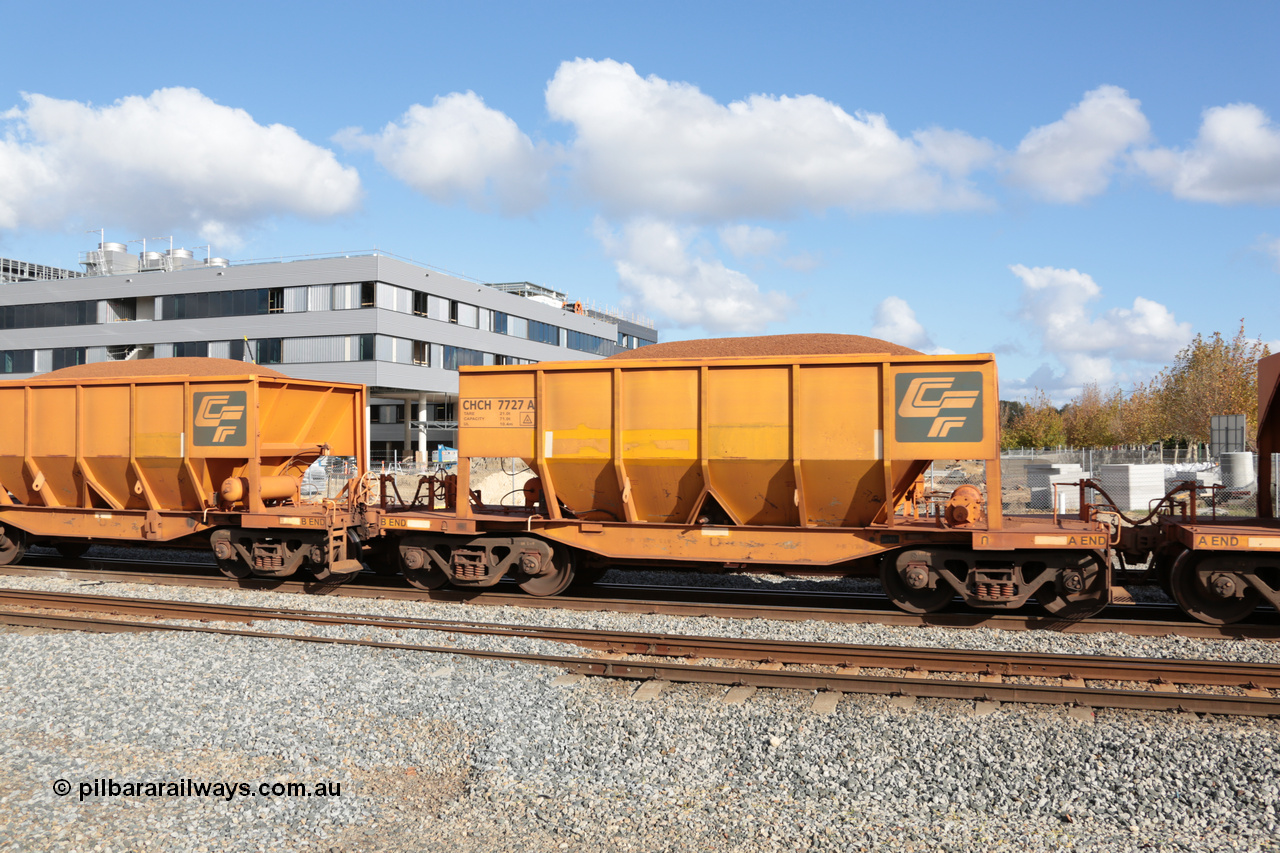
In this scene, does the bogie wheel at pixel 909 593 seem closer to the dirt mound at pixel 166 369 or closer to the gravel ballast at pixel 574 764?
the gravel ballast at pixel 574 764

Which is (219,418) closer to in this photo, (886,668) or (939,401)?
(886,668)

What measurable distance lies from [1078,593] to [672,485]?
199 inches

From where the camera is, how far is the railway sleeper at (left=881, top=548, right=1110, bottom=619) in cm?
956

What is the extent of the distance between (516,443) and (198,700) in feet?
17.0

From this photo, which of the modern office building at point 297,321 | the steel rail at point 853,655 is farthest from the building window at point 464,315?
the steel rail at point 853,655

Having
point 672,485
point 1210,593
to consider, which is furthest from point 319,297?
point 1210,593

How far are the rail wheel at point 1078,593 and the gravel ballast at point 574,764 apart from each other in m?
1.13

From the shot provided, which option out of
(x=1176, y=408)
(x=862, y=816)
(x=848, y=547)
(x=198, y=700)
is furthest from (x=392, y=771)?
(x=1176, y=408)

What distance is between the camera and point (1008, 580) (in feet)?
31.7

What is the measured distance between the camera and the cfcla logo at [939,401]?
9.69 metres

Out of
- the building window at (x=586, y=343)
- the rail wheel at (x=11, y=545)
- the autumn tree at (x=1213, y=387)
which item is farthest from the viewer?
the building window at (x=586, y=343)

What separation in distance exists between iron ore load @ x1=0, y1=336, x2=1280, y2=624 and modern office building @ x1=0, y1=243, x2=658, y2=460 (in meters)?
35.9

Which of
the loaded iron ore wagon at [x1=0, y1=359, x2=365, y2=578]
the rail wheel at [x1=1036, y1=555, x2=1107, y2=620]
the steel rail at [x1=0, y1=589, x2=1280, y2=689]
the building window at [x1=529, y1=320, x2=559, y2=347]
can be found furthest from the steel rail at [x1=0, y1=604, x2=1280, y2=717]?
the building window at [x1=529, y1=320, x2=559, y2=347]

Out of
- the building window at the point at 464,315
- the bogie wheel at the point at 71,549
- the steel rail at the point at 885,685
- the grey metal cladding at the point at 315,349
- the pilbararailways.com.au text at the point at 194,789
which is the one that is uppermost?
the building window at the point at 464,315
